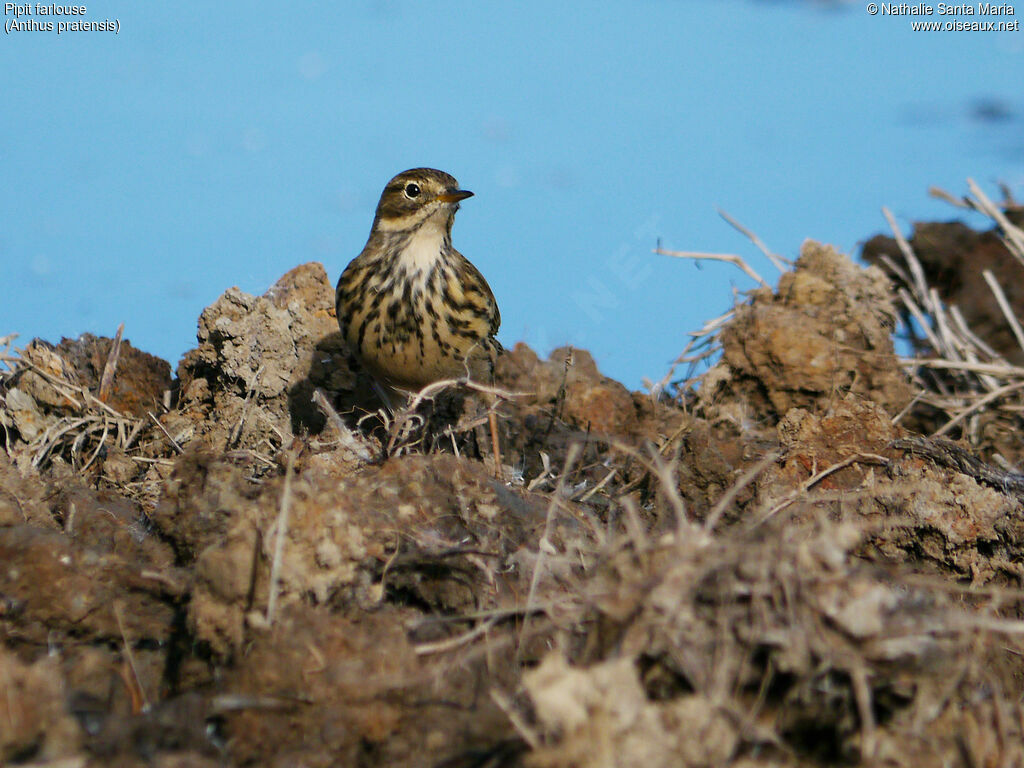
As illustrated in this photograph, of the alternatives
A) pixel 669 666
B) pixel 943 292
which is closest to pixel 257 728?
pixel 669 666

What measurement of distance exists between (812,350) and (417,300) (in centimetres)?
276

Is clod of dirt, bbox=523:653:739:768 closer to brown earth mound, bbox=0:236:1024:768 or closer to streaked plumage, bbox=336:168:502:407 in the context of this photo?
brown earth mound, bbox=0:236:1024:768

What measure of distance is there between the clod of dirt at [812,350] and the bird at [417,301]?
188 centimetres

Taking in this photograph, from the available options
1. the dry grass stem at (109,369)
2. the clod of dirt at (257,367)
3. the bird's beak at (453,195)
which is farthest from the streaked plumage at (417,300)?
the dry grass stem at (109,369)

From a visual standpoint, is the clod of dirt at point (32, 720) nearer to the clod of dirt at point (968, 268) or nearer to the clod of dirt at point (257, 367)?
the clod of dirt at point (257, 367)

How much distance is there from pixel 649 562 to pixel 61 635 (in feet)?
6.85

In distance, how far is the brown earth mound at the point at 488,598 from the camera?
7.89 feet

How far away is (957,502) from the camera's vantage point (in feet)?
16.3

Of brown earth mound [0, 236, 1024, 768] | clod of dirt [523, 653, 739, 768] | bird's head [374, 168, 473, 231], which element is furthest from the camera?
bird's head [374, 168, 473, 231]

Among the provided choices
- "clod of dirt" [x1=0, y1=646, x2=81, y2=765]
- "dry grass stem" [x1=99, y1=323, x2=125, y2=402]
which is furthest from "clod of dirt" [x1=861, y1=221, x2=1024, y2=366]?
"clod of dirt" [x1=0, y1=646, x2=81, y2=765]

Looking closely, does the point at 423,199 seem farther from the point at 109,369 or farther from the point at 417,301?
the point at 109,369

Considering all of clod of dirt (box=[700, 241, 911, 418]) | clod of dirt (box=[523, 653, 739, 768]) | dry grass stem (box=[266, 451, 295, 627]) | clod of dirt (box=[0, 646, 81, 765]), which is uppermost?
clod of dirt (box=[700, 241, 911, 418])

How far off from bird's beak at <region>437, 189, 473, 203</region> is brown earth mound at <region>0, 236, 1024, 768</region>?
4.03ft

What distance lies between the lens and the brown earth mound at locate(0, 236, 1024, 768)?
2404 mm
